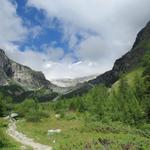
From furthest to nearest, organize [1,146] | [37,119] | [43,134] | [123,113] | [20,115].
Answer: [20,115] < [37,119] < [123,113] < [43,134] < [1,146]

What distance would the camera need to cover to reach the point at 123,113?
101 metres

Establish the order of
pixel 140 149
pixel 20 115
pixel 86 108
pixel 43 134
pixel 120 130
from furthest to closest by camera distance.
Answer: pixel 20 115
pixel 86 108
pixel 43 134
pixel 120 130
pixel 140 149

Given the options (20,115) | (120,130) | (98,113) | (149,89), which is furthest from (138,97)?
(20,115)

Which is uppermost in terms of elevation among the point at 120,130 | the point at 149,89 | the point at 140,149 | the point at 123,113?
the point at 149,89

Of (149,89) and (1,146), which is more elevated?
(149,89)

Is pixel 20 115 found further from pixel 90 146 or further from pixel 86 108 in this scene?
pixel 90 146

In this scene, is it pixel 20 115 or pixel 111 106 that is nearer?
pixel 111 106

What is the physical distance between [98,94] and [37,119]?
4626cm

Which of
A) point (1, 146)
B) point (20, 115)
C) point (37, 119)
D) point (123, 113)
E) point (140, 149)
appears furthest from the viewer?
point (20, 115)

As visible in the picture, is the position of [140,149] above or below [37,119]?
below

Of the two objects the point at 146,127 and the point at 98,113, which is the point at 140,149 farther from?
the point at 98,113

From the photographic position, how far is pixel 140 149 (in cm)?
3703

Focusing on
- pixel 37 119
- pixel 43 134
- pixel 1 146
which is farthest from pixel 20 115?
pixel 1 146

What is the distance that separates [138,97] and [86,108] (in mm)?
35787
